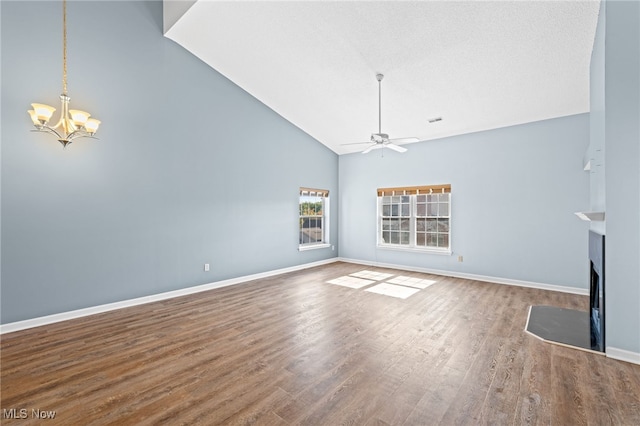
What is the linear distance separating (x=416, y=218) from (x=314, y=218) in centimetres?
247

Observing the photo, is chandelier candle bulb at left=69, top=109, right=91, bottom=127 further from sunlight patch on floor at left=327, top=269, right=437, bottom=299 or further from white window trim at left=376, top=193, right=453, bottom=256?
white window trim at left=376, top=193, right=453, bottom=256

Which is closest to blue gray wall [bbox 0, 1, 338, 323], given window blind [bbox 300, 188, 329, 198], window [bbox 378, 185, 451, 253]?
window blind [bbox 300, 188, 329, 198]

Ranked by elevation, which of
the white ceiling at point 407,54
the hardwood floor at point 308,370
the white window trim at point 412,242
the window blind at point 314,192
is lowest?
the hardwood floor at point 308,370

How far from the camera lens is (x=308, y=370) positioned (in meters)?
2.42

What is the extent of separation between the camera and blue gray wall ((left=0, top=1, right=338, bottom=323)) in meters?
3.27

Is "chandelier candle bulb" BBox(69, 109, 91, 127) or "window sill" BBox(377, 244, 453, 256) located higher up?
"chandelier candle bulb" BBox(69, 109, 91, 127)

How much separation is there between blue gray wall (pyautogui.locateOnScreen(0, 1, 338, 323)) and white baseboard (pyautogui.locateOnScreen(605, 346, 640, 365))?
5.01 m

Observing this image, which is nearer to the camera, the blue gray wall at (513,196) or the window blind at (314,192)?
the blue gray wall at (513,196)

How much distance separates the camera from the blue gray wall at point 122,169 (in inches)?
129

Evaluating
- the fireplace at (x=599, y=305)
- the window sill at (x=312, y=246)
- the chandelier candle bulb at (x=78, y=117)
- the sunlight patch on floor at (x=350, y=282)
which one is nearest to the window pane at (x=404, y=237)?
the sunlight patch on floor at (x=350, y=282)

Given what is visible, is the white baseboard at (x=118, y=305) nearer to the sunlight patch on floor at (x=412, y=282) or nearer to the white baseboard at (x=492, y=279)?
the sunlight patch on floor at (x=412, y=282)

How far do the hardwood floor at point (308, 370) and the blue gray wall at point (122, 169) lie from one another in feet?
2.25

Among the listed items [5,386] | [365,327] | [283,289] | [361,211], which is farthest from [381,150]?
[5,386]

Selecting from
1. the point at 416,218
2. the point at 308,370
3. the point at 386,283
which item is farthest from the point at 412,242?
the point at 308,370
